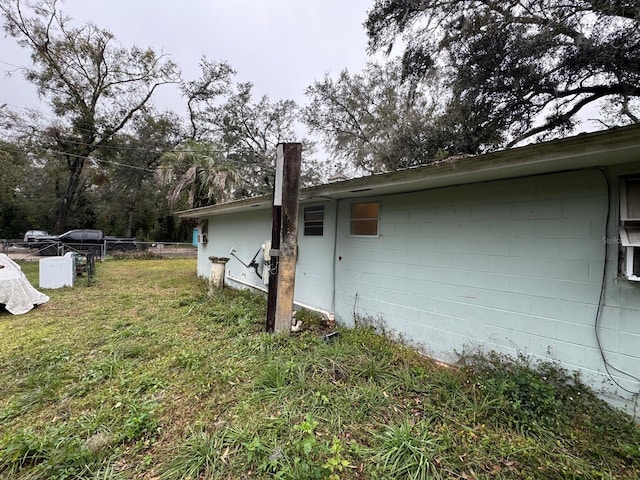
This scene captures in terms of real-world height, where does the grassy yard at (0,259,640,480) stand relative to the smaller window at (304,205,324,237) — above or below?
below

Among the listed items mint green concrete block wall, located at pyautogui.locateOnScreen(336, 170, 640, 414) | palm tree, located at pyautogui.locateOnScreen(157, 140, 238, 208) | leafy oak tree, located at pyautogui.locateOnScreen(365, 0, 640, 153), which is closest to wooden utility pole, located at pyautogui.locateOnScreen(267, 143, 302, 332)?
mint green concrete block wall, located at pyautogui.locateOnScreen(336, 170, 640, 414)

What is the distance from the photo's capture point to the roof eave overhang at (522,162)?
1.95m

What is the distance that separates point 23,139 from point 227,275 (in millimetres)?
16916

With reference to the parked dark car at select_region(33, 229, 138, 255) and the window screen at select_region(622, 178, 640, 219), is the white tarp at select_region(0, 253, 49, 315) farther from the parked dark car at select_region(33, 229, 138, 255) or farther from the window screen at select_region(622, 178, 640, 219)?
the window screen at select_region(622, 178, 640, 219)

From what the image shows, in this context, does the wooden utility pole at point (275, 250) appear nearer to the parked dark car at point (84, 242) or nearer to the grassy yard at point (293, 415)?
the grassy yard at point (293, 415)

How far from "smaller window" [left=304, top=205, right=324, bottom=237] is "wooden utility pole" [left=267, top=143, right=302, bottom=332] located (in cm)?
104

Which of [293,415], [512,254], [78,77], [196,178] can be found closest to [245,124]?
[78,77]

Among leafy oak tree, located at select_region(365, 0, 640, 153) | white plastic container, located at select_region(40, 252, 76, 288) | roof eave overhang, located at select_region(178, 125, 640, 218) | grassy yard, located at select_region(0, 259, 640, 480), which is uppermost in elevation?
leafy oak tree, located at select_region(365, 0, 640, 153)

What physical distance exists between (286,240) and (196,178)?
7.79m

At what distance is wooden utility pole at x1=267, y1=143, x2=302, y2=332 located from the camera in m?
4.26

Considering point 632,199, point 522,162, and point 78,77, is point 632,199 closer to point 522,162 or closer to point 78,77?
point 522,162

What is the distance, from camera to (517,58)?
20.5 feet

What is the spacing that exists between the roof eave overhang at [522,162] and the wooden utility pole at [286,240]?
800mm

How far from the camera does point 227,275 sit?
862 cm
